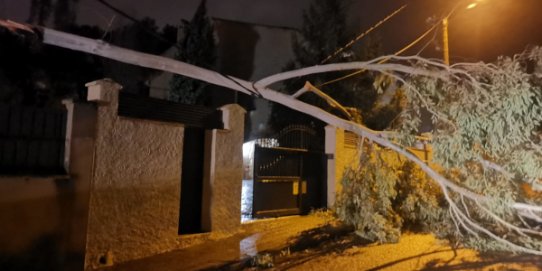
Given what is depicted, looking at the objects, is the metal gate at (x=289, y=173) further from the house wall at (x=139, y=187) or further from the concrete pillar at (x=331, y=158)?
the house wall at (x=139, y=187)

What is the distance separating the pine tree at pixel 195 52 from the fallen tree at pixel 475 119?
7017 mm

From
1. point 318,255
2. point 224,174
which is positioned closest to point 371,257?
point 318,255

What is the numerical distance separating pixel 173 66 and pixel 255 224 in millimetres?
3960

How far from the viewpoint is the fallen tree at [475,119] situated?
543cm

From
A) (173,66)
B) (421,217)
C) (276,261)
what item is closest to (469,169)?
(421,217)

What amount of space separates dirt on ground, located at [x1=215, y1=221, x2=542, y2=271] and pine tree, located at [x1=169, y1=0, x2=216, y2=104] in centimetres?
720

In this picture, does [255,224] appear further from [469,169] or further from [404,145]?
[469,169]

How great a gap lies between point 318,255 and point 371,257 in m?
0.93

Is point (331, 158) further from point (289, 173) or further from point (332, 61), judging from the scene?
point (332, 61)

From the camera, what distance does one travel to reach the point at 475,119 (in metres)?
5.62

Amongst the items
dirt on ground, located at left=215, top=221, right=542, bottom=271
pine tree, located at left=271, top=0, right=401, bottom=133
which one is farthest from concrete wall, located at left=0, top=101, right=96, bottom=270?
pine tree, located at left=271, top=0, right=401, bottom=133

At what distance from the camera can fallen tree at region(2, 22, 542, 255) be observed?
17.8 ft

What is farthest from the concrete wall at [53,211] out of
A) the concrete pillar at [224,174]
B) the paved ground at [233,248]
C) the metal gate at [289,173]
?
the metal gate at [289,173]

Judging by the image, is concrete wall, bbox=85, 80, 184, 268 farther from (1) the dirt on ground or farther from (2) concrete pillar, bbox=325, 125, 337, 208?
(2) concrete pillar, bbox=325, 125, 337, 208
